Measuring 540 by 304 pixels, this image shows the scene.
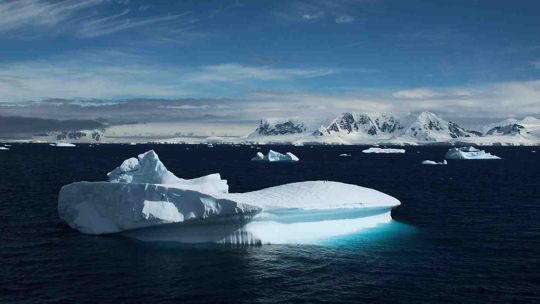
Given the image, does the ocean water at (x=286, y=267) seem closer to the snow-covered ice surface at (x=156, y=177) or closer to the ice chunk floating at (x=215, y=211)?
the ice chunk floating at (x=215, y=211)

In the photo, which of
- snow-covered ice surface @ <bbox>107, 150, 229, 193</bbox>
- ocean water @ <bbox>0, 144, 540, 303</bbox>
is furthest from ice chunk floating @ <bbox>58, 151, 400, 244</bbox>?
ocean water @ <bbox>0, 144, 540, 303</bbox>

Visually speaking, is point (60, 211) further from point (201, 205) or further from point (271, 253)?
point (271, 253)

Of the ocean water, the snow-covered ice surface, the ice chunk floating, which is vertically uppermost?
Result: the snow-covered ice surface

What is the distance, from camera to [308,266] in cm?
2530

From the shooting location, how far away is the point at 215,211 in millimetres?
28594

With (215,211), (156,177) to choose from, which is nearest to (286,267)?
(215,211)

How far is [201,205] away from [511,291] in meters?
16.1

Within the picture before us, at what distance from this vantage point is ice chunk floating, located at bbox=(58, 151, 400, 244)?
95.6 ft

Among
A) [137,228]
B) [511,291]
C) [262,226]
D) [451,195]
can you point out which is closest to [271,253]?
[262,226]

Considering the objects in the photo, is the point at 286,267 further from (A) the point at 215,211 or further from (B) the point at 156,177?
(B) the point at 156,177

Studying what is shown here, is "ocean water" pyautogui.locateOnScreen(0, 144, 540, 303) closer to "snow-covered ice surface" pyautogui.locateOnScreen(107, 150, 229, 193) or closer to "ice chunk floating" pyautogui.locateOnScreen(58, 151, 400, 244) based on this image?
"ice chunk floating" pyautogui.locateOnScreen(58, 151, 400, 244)

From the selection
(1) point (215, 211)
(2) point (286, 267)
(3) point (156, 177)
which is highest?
(3) point (156, 177)

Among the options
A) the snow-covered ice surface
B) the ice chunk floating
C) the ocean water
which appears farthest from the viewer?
the snow-covered ice surface

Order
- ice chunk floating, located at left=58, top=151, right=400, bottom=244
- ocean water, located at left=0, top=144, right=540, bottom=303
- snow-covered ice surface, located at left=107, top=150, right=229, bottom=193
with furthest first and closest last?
snow-covered ice surface, located at left=107, top=150, right=229, bottom=193 < ice chunk floating, located at left=58, top=151, right=400, bottom=244 < ocean water, located at left=0, top=144, right=540, bottom=303
